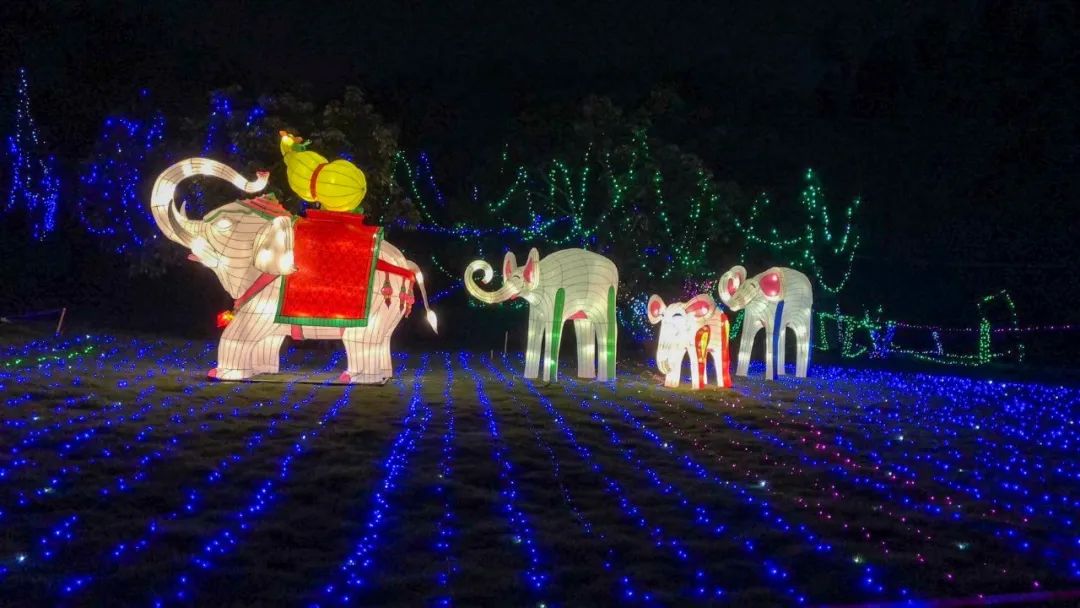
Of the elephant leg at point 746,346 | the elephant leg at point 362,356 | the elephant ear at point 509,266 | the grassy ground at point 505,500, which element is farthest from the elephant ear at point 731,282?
the elephant leg at point 362,356

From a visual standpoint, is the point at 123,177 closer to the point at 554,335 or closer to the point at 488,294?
the point at 488,294

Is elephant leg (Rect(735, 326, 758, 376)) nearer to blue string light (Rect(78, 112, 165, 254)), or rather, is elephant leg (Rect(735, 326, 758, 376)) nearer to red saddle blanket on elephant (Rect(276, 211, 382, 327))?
red saddle blanket on elephant (Rect(276, 211, 382, 327))

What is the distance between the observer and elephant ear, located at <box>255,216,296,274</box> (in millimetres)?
8297

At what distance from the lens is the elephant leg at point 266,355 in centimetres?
905

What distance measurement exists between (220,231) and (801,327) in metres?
7.81

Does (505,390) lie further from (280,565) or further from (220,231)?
(280,565)

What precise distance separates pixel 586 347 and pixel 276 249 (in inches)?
165

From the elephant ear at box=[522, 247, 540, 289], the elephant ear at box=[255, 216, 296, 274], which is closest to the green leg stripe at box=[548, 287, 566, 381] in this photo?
the elephant ear at box=[522, 247, 540, 289]

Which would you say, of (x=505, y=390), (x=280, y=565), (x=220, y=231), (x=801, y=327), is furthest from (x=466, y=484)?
(x=801, y=327)

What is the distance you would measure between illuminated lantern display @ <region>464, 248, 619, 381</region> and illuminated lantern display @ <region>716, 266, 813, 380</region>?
1688 mm

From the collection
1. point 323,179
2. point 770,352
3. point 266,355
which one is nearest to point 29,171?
point 266,355

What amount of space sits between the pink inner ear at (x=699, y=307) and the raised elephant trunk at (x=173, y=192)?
482 centimetres

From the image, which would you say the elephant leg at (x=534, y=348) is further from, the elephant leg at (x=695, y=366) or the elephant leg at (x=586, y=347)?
the elephant leg at (x=695, y=366)

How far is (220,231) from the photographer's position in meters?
8.67
